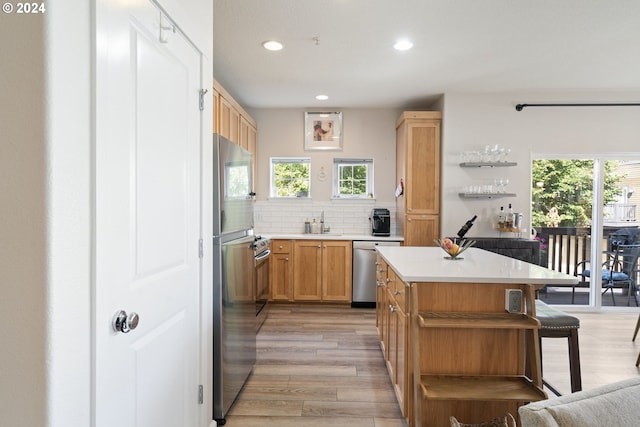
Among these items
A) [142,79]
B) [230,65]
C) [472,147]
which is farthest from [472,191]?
[142,79]

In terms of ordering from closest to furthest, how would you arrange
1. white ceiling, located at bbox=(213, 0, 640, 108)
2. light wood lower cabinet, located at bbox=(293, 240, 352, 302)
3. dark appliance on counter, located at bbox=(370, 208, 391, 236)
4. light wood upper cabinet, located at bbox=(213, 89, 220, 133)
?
white ceiling, located at bbox=(213, 0, 640, 108), light wood upper cabinet, located at bbox=(213, 89, 220, 133), light wood lower cabinet, located at bbox=(293, 240, 352, 302), dark appliance on counter, located at bbox=(370, 208, 391, 236)

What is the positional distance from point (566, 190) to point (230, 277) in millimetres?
4431

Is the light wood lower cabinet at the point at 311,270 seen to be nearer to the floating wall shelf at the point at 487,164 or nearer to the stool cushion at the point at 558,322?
the floating wall shelf at the point at 487,164

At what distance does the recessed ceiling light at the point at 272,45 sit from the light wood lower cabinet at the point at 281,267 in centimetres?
234

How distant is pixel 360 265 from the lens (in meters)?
4.45

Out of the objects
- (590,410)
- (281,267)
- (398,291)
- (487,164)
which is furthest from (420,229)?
(590,410)

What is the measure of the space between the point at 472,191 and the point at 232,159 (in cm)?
317

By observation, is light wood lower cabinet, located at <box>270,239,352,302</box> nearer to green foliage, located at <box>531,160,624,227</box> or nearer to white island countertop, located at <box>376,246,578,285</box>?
white island countertop, located at <box>376,246,578,285</box>

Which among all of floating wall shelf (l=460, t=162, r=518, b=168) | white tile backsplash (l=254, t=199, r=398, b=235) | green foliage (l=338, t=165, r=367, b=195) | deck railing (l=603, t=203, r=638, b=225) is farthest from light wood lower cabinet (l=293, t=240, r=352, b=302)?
deck railing (l=603, t=203, r=638, b=225)

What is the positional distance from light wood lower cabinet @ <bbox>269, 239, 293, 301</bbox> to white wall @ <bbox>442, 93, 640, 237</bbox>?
206 cm

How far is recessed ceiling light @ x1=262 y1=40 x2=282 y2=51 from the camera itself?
9.72ft

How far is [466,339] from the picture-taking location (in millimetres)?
1967

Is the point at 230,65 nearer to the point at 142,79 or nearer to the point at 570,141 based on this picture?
the point at 142,79

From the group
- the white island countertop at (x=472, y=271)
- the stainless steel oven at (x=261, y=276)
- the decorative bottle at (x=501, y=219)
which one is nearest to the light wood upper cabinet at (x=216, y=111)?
the stainless steel oven at (x=261, y=276)
